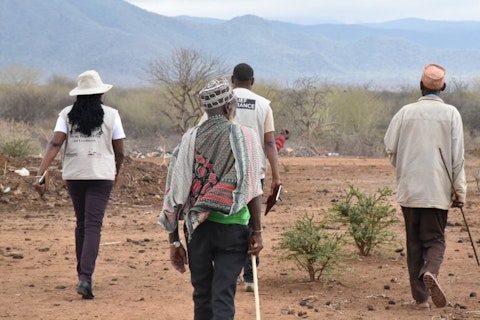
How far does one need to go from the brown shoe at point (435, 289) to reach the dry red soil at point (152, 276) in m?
0.20

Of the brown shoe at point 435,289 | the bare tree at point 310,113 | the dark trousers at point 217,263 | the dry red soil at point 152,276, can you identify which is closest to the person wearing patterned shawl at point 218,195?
the dark trousers at point 217,263

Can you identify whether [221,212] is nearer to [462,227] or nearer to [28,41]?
[462,227]

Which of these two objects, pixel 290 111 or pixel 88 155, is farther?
pixel 290 111

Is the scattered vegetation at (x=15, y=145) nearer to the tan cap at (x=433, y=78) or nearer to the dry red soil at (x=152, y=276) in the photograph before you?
the dry red soil at (x=152, y=276)

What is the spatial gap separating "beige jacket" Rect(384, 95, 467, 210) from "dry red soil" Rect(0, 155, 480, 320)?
884 millimetres

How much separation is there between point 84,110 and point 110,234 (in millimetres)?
Answer: 4418

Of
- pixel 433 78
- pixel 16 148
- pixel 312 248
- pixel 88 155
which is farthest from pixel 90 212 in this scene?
pixel 16 148

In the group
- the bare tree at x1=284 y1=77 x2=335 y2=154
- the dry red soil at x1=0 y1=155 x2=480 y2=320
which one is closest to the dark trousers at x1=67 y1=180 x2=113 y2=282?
the dry red soil at x1=0 y1=155 x2=480 y2=320

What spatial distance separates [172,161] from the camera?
6.08 meters

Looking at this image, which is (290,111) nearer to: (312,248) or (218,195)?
(312,248)

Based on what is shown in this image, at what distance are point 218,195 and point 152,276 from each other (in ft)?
12.5

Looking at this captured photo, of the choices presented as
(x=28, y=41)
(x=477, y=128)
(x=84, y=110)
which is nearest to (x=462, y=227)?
(x=84, y=110)

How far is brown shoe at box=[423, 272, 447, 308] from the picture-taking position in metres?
7.65

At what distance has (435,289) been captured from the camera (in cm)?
766
